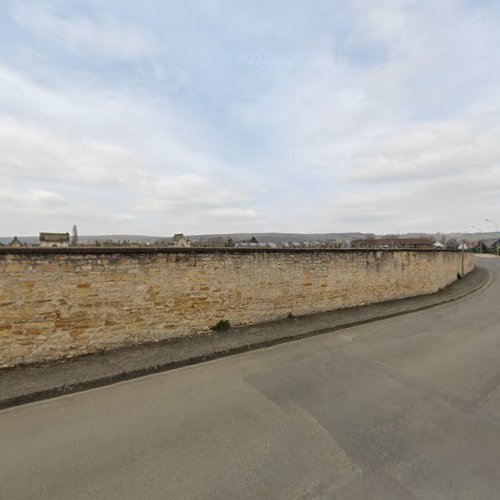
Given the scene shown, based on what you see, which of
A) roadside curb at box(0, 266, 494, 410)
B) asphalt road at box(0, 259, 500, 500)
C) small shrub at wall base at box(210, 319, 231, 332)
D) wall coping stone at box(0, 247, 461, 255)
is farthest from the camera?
small shrub at wall base at box(210, 319, 231, 332)

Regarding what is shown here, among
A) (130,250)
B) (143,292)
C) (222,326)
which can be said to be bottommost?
(222,326)

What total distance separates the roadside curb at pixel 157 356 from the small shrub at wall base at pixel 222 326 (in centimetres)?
18

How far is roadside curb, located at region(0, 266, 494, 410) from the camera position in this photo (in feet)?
13.7

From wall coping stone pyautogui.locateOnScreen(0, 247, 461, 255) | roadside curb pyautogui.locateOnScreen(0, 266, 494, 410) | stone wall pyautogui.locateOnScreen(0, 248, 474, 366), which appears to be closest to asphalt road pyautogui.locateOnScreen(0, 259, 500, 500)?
roadside curb pyautogui.locateOnScreen(0, 266, 494, 410)

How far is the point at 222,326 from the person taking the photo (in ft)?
22.9

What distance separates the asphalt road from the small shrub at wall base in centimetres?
152

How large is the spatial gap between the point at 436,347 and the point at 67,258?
25.3ft

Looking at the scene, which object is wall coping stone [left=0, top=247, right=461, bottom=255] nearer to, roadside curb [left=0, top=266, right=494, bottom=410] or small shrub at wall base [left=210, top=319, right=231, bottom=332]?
small shrub at wall base [left=210, top=319, right=231, bottom=332]

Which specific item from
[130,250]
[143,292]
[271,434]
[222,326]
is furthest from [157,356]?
[271,434]

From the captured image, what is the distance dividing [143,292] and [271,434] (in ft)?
12.7

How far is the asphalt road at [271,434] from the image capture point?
258 centimetres

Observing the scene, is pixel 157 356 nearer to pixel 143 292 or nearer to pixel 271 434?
pixel 143 292

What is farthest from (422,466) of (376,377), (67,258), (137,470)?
(67,258)

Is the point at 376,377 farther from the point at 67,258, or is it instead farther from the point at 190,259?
the point at 67,258
